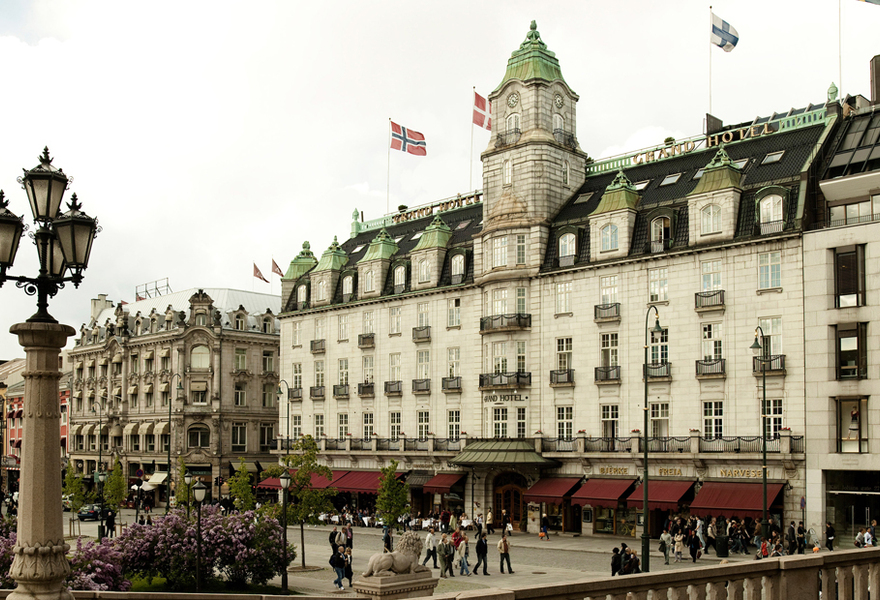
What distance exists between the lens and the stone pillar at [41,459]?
1105 cm

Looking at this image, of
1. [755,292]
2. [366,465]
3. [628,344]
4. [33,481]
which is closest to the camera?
[33,481]

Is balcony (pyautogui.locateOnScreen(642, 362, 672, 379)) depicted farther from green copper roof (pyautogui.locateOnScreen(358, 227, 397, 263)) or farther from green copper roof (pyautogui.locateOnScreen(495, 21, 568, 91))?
green copper roof (pyautogui.locateOnScreen(358, 227, 397, 263))

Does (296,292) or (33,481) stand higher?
(296,292)

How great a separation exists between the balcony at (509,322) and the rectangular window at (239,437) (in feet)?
120

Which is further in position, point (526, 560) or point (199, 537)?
point (526, 560)

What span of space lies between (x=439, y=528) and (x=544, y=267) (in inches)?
669

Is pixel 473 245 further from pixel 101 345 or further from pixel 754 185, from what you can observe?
pixel 101 345

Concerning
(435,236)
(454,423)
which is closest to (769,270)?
(454,423)

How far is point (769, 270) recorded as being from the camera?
48.7m

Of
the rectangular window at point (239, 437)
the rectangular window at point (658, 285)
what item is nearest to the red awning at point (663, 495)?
the rectangular window at point (658, 285)

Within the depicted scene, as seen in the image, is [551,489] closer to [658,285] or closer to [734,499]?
[734,499]

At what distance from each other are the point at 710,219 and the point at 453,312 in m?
19.6

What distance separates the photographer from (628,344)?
54031 millimetres

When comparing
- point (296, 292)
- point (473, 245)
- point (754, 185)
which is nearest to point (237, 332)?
point (296, 292)
